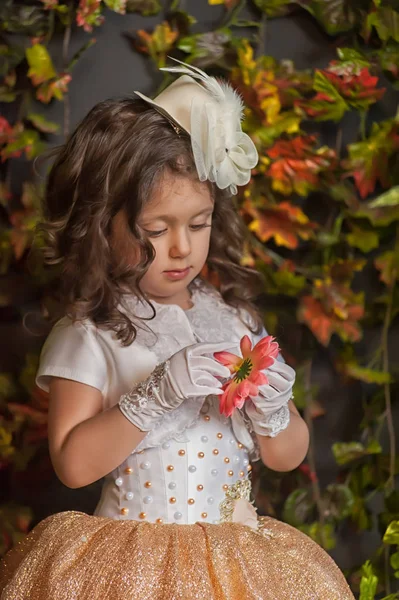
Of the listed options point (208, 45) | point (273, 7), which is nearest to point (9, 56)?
point (208, 45)

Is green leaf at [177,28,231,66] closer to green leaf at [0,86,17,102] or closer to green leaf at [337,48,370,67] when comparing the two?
green leaf at [337,48,370,67]

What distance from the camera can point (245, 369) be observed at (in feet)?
4.13

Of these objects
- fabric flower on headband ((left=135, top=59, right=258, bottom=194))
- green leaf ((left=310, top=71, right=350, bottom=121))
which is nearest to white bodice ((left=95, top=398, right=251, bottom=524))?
fabric flower on headband ((left=135, top=59, right=258, bottom=194))

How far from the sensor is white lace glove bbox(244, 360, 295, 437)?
1.30m

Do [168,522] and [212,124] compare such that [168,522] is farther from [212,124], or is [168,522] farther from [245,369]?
[212,124]

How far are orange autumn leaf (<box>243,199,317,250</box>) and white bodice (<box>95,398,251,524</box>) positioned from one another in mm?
595

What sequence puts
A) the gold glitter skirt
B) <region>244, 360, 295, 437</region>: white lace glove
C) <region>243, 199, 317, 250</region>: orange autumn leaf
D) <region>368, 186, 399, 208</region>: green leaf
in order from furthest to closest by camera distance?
<region>243, 199, 317, 250</region>: orange autumn leaf
<region>368, 186, 399, 208</region>: green leaf
<region>244, 360, 295, 437</region>: white lace glove
the gold glitter skirt

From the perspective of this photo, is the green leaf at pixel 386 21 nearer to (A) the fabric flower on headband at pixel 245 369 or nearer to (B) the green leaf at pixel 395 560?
(A) the fabric flower on headband at pixel 245 369

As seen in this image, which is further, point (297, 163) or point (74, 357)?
point (297, 163)

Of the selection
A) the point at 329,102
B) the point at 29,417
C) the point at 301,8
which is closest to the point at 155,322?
the point at 29,417

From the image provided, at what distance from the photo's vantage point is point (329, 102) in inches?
72.4

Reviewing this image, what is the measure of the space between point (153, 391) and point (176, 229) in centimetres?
26

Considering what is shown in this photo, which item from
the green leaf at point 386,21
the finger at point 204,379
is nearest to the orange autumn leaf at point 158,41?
the green leaf at point 386,21

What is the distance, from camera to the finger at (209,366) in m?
1.25
